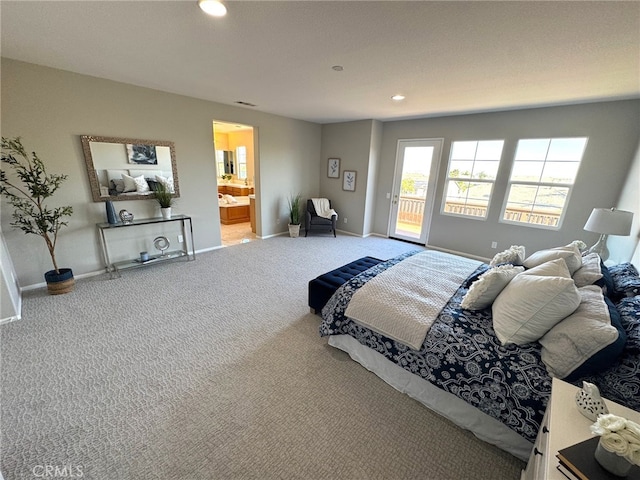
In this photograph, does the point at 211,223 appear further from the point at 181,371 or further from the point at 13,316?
the point at 181,371

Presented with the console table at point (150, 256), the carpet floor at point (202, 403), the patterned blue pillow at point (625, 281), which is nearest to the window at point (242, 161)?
the console table at point (150, 256)

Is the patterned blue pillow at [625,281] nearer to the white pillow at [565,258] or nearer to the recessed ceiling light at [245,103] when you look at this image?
the white pillow at [565,258]

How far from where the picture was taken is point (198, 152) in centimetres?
403

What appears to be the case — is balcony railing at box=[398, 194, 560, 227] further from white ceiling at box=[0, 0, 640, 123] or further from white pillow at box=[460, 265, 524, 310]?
white pillow at box=[460, 265, 524, 310]

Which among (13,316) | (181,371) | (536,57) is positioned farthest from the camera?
(13,316)

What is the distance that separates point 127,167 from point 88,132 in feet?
1.70

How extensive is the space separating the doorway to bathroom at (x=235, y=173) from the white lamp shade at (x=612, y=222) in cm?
587

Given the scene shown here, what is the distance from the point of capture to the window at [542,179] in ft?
11.7

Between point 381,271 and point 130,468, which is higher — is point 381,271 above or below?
above

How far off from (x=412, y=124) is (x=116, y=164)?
4.88 meters

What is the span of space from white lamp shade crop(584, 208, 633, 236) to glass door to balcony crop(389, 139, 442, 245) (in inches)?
98.1

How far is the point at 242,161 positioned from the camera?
8.38 meters

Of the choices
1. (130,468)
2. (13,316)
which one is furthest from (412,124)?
(13,316)

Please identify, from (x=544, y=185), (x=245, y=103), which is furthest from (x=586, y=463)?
(x=245, y=103)
